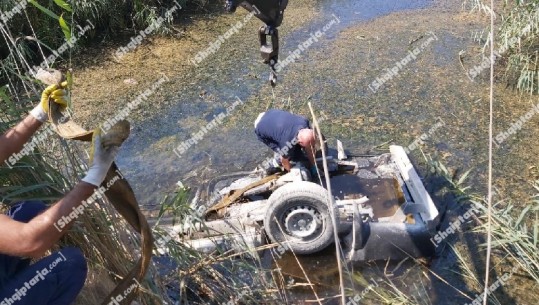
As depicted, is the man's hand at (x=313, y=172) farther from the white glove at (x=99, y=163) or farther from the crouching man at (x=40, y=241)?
the white glove at (x=99, y=163)

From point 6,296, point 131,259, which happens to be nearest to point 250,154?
point 131,259

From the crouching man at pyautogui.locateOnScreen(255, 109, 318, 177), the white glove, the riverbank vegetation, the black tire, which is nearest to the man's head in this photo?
the crouching man at pyautogui.locateOnScreen(255, 109, 318, 177)

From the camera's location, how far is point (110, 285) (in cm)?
328

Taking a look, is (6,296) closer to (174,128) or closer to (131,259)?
(131,259)

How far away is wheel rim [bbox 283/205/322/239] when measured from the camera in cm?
432

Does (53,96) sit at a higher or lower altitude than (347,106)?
higher

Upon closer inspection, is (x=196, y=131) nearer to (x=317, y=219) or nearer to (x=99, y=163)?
(x=317, y=219)

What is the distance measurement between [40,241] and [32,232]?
0.05 meters

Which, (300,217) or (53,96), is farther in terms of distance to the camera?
(300,217)

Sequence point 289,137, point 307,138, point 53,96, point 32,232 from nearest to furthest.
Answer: point 32,232
point 53,96
point 307,138
point 289,137

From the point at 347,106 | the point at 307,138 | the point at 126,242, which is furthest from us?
the point at 347,106

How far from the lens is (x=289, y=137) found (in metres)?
4.86

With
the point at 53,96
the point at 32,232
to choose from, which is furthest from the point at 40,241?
the point at 53,96

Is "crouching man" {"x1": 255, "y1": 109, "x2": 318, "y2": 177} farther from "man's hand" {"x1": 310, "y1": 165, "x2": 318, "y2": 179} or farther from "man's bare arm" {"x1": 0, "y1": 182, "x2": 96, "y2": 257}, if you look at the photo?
"man's bare arm" {"x1": 0, "y1": 182, "x2": 96, "y2": 257}
